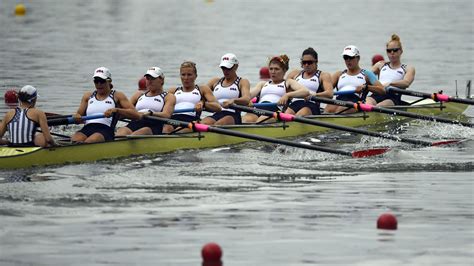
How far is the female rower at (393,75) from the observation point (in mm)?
23016

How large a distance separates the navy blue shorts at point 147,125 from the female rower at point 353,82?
4099 mm

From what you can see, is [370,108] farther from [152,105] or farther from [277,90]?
[152,105]

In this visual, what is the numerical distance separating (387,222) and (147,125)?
6254 millimetres

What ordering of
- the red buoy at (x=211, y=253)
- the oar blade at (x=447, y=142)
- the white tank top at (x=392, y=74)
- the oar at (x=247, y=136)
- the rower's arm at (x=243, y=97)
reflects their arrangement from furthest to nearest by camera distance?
the white tank top at (x=392, y=74)
the oar blade at (x=447, y=142)
the rower's arm at (x=243, y=97)
the oar at (x=247, y=136)
the red buoy at (x=211, y=253)

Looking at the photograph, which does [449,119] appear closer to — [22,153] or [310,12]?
[22,153]

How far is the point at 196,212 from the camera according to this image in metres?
14.8

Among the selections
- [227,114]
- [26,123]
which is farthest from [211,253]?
[227,114]

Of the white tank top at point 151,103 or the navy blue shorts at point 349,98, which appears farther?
the navy blue shorts at point 349,98

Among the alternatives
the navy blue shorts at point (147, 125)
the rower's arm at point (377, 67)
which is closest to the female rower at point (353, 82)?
the rower's arm at point (377, 67)

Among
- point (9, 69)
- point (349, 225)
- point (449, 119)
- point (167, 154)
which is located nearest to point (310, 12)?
point (9, 69)

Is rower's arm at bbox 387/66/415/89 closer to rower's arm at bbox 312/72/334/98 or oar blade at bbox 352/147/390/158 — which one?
rower's arm at bbox 312/72/334/98

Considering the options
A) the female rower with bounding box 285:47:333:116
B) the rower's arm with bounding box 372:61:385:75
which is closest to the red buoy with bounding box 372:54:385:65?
the rower's arm with bounding box 372:61:385:75

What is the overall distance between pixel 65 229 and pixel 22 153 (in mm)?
3302

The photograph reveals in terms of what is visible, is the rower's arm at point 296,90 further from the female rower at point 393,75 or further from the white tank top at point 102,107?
the white tank top at point 102,107
